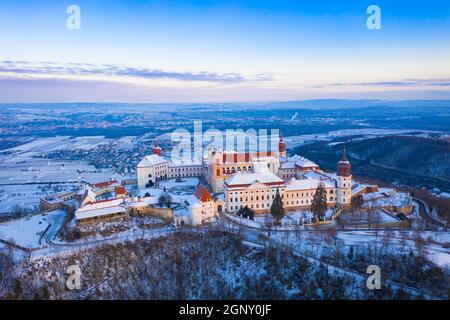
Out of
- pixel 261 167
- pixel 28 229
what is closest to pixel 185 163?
pixel 261 167

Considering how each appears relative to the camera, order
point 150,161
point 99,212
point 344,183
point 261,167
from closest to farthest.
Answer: point 99,212, point 344,183, point 261,167, point 150,161

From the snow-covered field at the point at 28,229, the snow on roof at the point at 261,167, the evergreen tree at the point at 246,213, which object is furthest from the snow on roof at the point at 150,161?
the evergreen tree at the point at 246,213

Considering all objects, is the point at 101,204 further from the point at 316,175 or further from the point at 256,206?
the point at 316,175

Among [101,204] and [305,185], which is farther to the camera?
[305,185]
